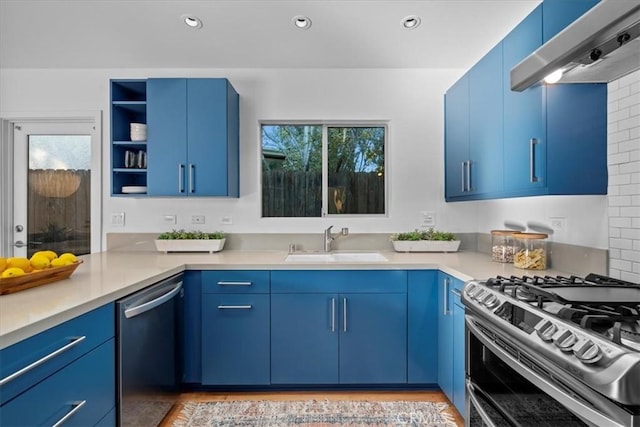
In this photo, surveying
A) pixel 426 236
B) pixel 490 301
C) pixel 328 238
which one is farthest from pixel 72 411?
pixel 426 236

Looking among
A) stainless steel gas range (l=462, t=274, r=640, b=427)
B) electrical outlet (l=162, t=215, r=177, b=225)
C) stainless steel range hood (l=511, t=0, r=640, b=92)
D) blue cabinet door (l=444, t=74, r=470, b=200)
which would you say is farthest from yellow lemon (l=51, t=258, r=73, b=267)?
blue cabinet door (l=444, t=74, r=470, b=200)

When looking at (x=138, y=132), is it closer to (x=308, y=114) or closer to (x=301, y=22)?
(x=308, y=114)

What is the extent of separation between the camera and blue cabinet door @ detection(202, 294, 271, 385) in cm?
222

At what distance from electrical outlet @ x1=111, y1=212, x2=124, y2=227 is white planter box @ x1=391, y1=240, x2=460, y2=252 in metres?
2.20

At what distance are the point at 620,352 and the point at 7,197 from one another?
387 centimetres

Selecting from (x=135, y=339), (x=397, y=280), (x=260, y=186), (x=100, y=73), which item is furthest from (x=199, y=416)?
(x=100, y=73)

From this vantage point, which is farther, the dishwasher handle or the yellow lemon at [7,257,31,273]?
the dishwasher handle

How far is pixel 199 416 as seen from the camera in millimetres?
2070

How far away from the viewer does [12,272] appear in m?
1.36

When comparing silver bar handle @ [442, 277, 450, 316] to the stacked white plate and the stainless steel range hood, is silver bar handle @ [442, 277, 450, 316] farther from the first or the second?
the stacked white plate

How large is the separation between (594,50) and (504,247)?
4.27 feet

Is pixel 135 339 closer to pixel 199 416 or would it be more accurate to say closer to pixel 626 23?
pixel 199 416

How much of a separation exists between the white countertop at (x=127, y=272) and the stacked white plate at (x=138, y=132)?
2.87 feet

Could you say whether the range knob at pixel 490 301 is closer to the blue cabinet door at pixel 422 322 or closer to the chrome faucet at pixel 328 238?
the blue cabinet door at pixel 422 322
